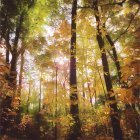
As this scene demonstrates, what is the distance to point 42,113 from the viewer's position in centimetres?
2200

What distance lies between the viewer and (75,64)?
36.1ft

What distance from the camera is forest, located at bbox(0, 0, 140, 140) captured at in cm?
739

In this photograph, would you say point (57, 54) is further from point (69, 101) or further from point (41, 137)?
point (69, 101)

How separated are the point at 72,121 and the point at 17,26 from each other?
10288mm

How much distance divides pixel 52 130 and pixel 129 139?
8934 mm

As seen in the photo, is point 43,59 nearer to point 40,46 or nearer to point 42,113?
point 40,46

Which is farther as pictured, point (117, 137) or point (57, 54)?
point (57, 54)

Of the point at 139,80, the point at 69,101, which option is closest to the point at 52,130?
the point at 69,101

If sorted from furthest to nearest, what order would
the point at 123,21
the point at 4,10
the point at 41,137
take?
the point at 41,137
the point at 123,21
the point at 4,10

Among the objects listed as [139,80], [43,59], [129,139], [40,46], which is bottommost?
[129,139]

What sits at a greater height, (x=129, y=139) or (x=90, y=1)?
(x=90, y=1)

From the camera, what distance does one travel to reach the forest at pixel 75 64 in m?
7.39

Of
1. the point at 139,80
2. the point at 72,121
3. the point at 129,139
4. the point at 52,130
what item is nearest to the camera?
the point at 139,80

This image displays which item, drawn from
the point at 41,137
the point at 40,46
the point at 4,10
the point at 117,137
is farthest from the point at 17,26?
the point at 117,137
